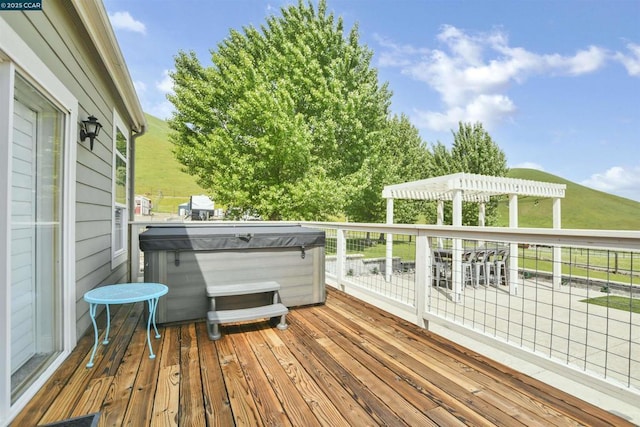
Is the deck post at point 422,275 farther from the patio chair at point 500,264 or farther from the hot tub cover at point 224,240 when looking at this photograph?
the patio chair at point 500,264

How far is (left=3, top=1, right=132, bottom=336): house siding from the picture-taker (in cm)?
210

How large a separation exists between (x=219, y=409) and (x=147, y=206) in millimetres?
28968

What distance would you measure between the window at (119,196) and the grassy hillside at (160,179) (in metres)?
32.1

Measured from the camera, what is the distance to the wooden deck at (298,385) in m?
1.68

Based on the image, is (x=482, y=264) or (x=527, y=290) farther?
(x=527, y=290)

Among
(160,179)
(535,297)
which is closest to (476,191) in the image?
(535,297)

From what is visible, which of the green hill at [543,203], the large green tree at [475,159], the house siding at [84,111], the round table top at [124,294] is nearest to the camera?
the house siding at [84,111]

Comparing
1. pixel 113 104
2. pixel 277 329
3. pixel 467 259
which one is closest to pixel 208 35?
pixel 113 104

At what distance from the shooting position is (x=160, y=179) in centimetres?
4972

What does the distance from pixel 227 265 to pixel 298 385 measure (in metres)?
1.59

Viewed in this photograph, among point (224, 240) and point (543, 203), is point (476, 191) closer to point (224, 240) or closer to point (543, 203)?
point (224, 240)

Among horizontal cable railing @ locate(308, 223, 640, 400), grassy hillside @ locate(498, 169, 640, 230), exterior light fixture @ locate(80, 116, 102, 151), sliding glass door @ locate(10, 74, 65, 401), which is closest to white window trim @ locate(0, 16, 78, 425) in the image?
sliding glass door @ locate(10, 74, 65, 401)

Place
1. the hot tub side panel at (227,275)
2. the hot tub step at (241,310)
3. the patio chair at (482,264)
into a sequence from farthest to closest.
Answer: the patio chair at (482,264), the hot tub side panel at (227,275), the hot tub step at (241,310)

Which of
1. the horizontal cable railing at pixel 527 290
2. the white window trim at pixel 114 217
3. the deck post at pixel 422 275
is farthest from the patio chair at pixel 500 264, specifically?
the white window trim at pixel 114 217
